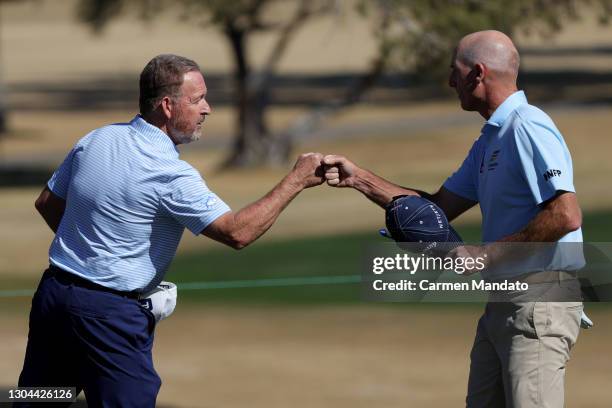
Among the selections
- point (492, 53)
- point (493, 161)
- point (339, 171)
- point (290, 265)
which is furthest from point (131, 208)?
point (290, 265)

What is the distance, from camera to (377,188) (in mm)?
5984

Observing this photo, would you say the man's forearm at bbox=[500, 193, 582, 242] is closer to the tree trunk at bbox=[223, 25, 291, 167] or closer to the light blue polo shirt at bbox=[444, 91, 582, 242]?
the light blue polo shirt at bbox=[444, 91, 582, 242]

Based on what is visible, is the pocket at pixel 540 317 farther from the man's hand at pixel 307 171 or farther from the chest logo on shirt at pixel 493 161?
the man's hand at pixel 307 171

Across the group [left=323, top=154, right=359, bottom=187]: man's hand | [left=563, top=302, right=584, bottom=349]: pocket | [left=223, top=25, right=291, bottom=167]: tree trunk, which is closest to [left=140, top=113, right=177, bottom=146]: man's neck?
[left=323, top=154, right=359, bottom=187]: man's hand

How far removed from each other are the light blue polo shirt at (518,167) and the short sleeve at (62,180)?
1.69 metres

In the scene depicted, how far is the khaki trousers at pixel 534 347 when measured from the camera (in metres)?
5.17

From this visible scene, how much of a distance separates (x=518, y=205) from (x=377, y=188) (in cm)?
97

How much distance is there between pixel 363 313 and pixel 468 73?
6567 millimetres

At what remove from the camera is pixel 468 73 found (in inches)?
207

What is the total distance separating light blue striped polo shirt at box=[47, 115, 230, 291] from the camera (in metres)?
5.17

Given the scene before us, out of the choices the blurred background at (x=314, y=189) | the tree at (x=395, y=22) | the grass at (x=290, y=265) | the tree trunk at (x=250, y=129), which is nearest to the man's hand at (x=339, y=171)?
the blurred background at (x=314, y=189)

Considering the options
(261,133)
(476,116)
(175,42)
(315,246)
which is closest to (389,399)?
(315,246)

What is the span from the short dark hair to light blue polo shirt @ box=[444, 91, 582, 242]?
1.23 metres

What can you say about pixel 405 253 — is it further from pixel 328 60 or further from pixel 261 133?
pixel 328 60
